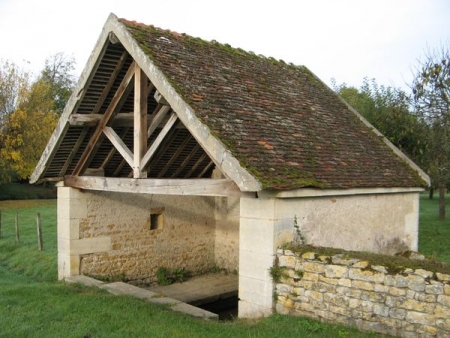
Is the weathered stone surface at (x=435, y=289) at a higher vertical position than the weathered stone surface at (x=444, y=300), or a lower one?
higher

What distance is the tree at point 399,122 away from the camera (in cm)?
1312

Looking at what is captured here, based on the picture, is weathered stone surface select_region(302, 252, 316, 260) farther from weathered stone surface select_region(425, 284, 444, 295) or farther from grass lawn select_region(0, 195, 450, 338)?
weathered stone surface select_region(425, 284, 444, 295)

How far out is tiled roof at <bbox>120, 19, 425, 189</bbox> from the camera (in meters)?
6.84

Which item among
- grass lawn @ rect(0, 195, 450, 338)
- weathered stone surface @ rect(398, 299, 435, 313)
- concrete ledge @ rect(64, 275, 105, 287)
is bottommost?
concrete ledge @ rect(64, 275, 105, 287)

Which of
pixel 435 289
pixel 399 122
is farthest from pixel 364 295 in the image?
pixel 399 122

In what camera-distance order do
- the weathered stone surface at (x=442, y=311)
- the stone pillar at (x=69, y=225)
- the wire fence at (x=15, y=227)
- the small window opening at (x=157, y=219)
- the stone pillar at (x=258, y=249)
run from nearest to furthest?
1. the weathered stone surface at (x=442, y=311)
2. the stone pillar at (x=258, y=249)
3. the stone pillar at (x=69, y=225)
4. the small window opening at (x=157, y=219)
5. the wire fence at (x=15, y=227)

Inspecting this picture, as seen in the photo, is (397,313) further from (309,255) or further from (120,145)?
(120,145)

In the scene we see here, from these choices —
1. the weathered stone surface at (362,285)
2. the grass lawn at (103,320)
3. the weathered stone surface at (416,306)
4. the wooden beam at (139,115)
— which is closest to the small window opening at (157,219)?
the grass lawn at (103,320)

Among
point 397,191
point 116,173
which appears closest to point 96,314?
point 116,173

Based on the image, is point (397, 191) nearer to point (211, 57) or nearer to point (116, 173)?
point (211, 57)

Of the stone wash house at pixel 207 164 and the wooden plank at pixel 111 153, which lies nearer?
the stone wash house at pixel 207 164

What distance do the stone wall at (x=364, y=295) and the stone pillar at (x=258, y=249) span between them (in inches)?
6.5

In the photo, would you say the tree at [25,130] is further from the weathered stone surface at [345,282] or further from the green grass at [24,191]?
the weathered stone surface at [345,282]

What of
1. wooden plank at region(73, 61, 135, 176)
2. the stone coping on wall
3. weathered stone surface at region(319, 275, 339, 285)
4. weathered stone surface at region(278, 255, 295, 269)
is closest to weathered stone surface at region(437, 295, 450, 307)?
weathered stone surface at region(319, 275, 339, 285)
